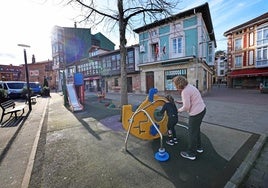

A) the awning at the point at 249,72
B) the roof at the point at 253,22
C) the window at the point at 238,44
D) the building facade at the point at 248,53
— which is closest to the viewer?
the roof at the point at 253,22

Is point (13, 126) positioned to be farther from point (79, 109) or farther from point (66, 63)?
point (66, 63)

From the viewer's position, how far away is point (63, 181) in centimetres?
264

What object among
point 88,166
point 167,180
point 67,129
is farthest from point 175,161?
point 67,129

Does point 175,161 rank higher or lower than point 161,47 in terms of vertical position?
lower

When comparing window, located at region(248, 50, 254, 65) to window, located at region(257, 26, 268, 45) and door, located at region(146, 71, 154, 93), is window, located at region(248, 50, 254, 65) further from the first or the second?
door, located at region(146, 71, 154, 93)

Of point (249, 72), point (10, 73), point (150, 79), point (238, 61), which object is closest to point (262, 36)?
point (238, 61)

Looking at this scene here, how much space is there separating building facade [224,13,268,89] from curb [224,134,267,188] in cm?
2564

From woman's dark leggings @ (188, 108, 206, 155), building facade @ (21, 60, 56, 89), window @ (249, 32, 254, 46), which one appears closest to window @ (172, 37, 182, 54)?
woman's dark leggings @ (188, 108, 206, 155)

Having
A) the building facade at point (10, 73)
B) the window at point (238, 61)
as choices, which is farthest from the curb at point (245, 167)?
the building facade at point (10, 73)

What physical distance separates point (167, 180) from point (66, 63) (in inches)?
1426

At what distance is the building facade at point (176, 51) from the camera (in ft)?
47.9

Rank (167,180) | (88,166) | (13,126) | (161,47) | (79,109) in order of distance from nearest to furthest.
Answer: (167,180) → (88,166) → (13,126) → (79,109) → (161,47)

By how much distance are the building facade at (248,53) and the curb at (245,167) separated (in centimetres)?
2564

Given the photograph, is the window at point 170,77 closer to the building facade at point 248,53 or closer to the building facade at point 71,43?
the building facade at point 248,53
